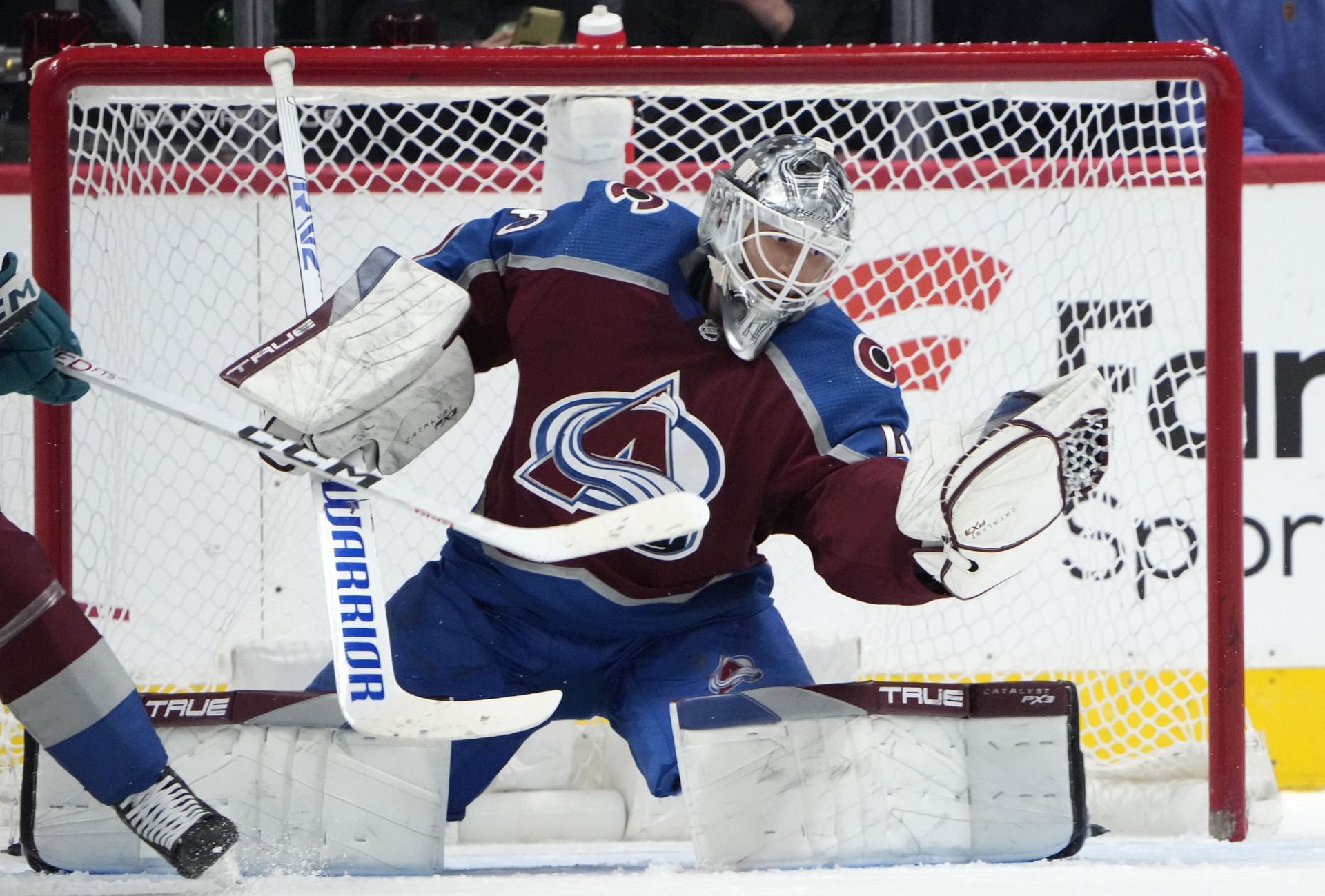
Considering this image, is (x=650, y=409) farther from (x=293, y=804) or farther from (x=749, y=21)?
(x=749, y=21)

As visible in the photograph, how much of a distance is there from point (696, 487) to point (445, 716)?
45 centimetres

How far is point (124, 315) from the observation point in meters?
2.59

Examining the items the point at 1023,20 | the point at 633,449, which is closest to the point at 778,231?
the point at 633,449

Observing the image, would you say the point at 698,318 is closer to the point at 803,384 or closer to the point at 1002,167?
the point at 803,384

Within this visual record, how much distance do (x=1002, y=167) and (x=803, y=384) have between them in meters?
1.04

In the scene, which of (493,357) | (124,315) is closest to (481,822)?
(493,357)

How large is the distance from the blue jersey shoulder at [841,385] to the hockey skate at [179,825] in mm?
896

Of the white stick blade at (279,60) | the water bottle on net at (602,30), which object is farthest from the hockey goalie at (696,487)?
the water bottle on net at (602,30)

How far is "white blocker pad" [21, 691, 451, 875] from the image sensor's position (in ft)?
6.32

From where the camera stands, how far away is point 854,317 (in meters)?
2.87

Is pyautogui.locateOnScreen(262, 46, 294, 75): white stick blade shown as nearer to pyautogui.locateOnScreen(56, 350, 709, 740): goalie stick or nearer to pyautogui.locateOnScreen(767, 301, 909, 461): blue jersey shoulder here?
pyautogui.locateOnScreen(56, 350, 709, 740): goalie stick

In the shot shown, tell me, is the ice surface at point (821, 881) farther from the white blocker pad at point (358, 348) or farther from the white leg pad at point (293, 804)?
the white blocker pad at point (358, 348)

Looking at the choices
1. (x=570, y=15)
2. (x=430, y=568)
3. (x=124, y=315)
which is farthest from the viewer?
(x=570, y=15)

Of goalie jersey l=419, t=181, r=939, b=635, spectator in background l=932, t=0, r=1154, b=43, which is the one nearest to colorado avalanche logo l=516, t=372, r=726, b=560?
goalie jersey l=419, t=181, r=939, b=635
